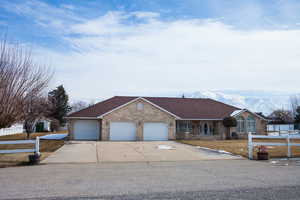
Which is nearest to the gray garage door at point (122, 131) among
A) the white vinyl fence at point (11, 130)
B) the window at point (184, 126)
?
the window at point (184, 126)

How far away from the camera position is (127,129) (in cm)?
3127

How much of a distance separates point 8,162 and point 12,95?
10.6 ft

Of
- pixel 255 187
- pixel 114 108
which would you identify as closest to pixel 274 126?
pixel 114 108

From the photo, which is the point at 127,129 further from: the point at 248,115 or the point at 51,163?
the point at 51,163

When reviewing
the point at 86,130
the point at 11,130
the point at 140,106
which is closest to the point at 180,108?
the point at 140,106

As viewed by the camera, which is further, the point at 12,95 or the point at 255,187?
the point at 12,95

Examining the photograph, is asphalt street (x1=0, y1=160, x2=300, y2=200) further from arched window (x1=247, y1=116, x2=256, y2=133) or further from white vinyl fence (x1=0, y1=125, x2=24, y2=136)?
white vinyl fence (x1=0, y1=125, x2=24, y2=136)

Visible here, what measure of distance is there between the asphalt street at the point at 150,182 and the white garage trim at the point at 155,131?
61.8ft

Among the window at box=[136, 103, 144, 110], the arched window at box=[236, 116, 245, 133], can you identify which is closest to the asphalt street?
the window at box=[136, 103, 144, 110]

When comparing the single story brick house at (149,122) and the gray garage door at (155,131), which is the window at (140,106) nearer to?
the single story brick house at (149,122)

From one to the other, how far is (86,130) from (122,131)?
404cm

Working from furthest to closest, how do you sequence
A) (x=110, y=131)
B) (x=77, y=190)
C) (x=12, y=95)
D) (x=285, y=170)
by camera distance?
1. (x=110, y=131)
2. (x=12, y=95)
3. (x=285, y=170)
4. (x=77, y=190)

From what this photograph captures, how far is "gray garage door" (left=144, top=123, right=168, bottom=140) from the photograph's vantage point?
3172cm

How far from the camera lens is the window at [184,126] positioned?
34.6 meters
